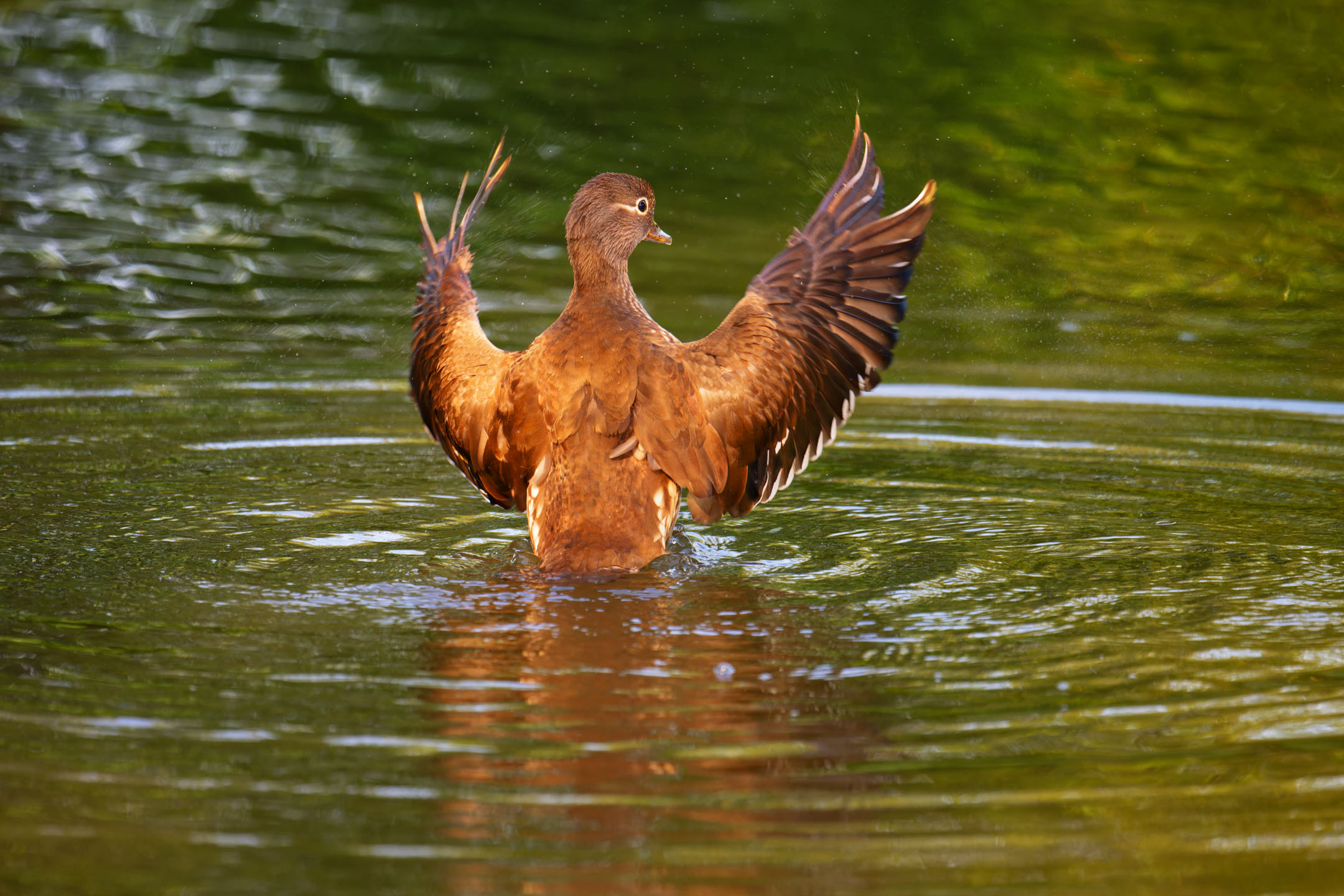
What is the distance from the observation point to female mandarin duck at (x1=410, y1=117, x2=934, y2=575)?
728 centimetres

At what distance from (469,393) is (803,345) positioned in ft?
→ 4.64

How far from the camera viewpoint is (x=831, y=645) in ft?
20.4

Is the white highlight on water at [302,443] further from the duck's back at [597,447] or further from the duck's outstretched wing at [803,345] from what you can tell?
the duck's outstretched wing at [803,345]

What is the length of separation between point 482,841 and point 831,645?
1.91m

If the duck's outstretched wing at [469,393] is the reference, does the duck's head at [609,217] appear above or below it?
above

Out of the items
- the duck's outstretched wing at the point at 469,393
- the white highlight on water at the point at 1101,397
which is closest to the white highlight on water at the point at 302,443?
the duck's outstretched wing at the point at 469,393

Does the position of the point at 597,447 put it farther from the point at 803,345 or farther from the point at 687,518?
the point at 687,518

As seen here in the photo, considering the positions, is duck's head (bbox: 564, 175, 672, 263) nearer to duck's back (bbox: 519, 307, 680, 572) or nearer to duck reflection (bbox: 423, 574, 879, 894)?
duck's back (bbox: 519, 307, 680, 572)

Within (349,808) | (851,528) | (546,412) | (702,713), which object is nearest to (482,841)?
(349,808)

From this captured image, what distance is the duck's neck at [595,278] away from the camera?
7.48 m

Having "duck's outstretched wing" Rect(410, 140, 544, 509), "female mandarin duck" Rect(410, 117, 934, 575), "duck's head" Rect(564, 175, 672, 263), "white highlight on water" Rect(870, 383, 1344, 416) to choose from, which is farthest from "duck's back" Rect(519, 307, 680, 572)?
"white highlight on water" Rect(870, 383, 1344, 416)

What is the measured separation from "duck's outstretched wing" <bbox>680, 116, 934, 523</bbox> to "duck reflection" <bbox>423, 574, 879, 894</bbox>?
722mm

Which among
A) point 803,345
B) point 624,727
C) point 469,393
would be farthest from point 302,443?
point 624,727

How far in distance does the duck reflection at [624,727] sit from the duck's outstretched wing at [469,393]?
32.2 inches
